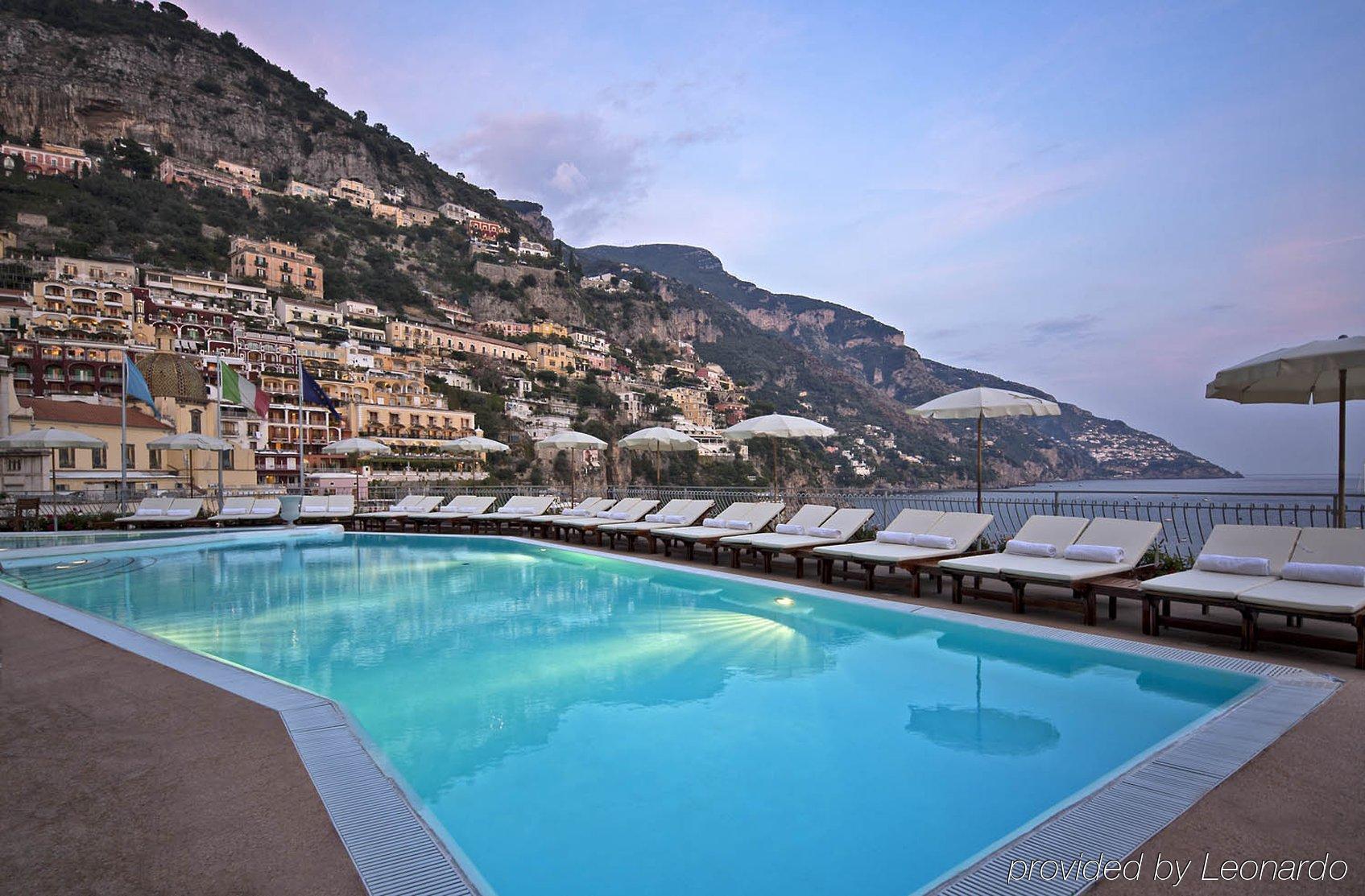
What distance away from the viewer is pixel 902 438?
7969cm

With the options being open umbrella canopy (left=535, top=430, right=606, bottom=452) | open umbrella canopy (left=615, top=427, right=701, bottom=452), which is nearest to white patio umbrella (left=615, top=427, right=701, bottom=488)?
open umbrella canopy (left=615, top=427, right=701, bottom=452)

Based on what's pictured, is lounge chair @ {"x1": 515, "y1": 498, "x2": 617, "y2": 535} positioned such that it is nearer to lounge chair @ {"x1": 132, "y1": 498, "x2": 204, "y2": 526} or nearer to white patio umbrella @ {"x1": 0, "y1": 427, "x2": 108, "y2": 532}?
lounge chair @ {"x1": 132, "y1": 498, "x2": 204, "y2": 526}

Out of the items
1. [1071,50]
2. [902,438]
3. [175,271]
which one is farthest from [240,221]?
[1071,50]

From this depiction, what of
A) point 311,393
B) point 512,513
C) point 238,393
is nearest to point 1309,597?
point 512,513

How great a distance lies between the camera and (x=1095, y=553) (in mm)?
5652

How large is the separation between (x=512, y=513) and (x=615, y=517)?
10.4 feet

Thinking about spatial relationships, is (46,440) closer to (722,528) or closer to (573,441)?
(573,441)

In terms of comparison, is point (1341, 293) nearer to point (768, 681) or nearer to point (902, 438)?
point (768, 681)

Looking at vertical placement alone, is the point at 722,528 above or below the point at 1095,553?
below

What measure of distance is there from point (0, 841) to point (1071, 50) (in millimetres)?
17421

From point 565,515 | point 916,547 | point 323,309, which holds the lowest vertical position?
point 565,515

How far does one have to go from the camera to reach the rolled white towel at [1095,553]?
5.59 meters

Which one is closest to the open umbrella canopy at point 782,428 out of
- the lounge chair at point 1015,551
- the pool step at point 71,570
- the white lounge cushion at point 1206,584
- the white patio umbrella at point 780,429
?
the white patio umbrella at point 780,429

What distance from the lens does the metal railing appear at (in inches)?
274
